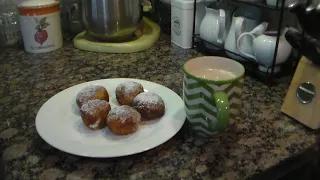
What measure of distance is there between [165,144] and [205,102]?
11 cm

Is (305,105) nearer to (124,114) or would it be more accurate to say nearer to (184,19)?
(124,114)

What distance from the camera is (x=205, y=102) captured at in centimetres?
52

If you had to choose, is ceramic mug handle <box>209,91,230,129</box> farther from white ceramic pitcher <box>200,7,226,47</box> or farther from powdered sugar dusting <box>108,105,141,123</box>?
white ceramic pitcher <box>200,7,226,47</box>

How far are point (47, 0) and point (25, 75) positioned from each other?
0.81 ft

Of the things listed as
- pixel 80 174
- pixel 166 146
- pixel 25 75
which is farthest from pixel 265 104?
pixel 25 75

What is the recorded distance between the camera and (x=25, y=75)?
33.7 inches

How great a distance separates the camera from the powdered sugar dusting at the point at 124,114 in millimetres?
537

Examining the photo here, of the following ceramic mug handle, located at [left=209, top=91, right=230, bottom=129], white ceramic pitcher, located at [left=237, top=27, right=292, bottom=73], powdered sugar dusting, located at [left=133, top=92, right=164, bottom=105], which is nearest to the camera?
ceramic mug handle, located at [left=209, top=91, right=230, bottom=129]

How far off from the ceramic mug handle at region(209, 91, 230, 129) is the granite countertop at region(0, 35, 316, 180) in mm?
73

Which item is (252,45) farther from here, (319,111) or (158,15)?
(158,15)

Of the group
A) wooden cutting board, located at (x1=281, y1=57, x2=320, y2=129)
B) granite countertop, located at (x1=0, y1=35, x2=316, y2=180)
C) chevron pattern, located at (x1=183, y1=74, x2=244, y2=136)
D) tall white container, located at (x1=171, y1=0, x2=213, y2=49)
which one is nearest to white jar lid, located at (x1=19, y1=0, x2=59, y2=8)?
granite countertop, located at (x1=0, y1=35, x2=316, y2=180)

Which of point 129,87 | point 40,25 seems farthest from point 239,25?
point 40,25

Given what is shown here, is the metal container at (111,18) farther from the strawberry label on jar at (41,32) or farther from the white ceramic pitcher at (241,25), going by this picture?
the white ceramic pitcher at (241,25)

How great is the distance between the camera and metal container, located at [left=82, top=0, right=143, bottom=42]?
36.6 inches
